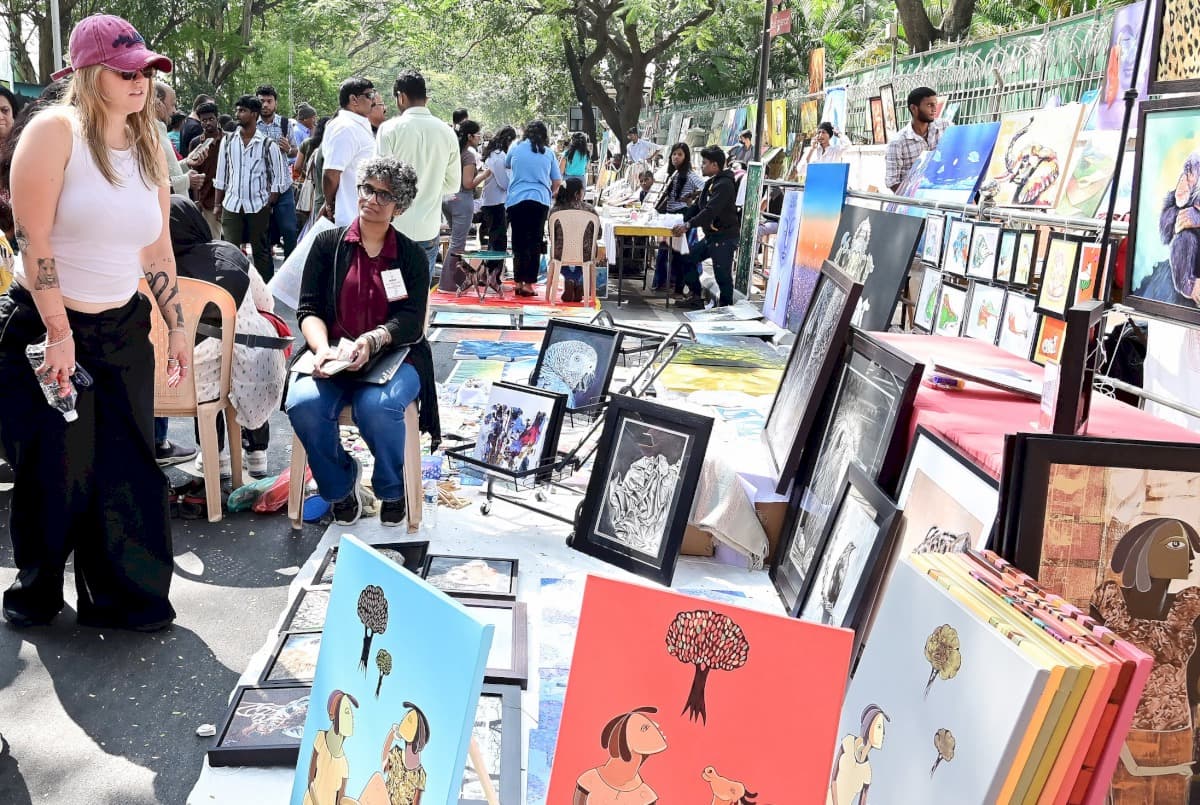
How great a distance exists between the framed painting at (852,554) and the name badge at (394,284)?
198cm

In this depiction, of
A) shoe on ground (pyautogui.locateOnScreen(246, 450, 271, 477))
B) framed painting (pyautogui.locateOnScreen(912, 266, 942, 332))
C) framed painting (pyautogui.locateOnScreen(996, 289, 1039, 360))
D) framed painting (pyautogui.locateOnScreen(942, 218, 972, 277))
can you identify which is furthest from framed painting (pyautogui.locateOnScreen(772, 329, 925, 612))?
framed painting (pyautogui.locateOnScreen(912, 266, 942, 332))

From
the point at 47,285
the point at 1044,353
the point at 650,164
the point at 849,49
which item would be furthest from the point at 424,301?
the point at 849,49

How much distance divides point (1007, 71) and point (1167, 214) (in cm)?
656

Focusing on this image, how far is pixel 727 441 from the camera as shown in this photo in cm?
393

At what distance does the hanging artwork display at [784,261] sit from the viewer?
777 cm

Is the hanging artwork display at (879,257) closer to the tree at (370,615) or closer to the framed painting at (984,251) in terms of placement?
the framed painting at (984,251)

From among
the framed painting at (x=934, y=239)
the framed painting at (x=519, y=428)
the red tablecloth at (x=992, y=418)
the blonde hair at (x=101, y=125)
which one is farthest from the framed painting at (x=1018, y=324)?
the blonde hair at (x=101, y=125)

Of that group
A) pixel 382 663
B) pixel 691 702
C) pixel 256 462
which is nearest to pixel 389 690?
pixel 382 663

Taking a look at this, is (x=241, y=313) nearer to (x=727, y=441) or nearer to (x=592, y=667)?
(x=727, y=441)

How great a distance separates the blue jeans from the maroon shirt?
23cm

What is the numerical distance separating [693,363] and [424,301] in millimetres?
3432

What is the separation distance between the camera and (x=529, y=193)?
948cm

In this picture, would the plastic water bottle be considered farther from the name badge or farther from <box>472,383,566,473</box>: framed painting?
<box>472,383,566,473</box>: framed painting

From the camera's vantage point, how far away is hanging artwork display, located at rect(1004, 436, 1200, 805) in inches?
64.0
